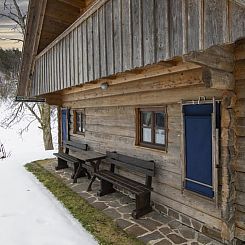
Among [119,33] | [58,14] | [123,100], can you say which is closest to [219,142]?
[119,33]

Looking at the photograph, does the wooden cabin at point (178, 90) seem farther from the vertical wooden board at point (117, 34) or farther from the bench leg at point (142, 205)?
the bench leg at point (142, 205)

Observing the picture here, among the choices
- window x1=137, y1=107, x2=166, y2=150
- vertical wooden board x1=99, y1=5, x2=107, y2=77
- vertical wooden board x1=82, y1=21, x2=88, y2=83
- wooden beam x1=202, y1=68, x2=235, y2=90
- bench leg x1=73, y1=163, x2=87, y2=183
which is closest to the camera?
wooden beam x1=202, y1=68, x2=235, y2=90

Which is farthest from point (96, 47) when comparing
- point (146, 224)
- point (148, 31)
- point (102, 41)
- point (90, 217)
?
point (146, 224)

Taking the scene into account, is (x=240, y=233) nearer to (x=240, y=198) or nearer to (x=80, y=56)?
(x=240, y=198)

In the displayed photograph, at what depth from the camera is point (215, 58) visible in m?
3.60

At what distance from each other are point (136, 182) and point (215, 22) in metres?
3.87

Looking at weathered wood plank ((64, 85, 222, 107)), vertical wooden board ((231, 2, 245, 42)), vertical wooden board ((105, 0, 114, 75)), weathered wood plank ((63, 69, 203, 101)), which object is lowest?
weathered wood plank ((64, 85, 222, 107))

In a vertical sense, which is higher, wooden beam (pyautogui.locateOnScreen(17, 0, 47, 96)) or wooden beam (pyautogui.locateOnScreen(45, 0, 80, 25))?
wooden beam (pyautogui.locateOnScreen(45, 0, 80, 25))

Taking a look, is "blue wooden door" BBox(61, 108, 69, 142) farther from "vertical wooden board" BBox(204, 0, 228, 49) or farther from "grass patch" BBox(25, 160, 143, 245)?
"vertical wooden board" BBox(204, 0, 228, 49)

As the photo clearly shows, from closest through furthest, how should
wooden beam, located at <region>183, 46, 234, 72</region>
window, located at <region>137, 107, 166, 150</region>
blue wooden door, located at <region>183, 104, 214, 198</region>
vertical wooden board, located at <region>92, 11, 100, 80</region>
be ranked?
wooden beam, located at <region>183, 46, 234, 72</region>, blue wooden door, located at <region>183, 104, 214, 198</region>, vertical wooden board, located at <region>92, 11, 100, 80</region>, window, located at <region>137, 107, 166, 150</region>

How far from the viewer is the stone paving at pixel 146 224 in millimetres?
4504

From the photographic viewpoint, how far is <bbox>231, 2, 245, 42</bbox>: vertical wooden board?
2.70 metres

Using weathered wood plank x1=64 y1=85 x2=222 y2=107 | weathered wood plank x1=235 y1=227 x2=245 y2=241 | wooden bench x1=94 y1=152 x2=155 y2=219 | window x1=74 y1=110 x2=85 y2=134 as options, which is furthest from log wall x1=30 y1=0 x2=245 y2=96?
weathered wood plank x1=235 y1=227 x2=245 y2=241

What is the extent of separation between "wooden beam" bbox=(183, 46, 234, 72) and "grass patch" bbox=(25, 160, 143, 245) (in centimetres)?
292
